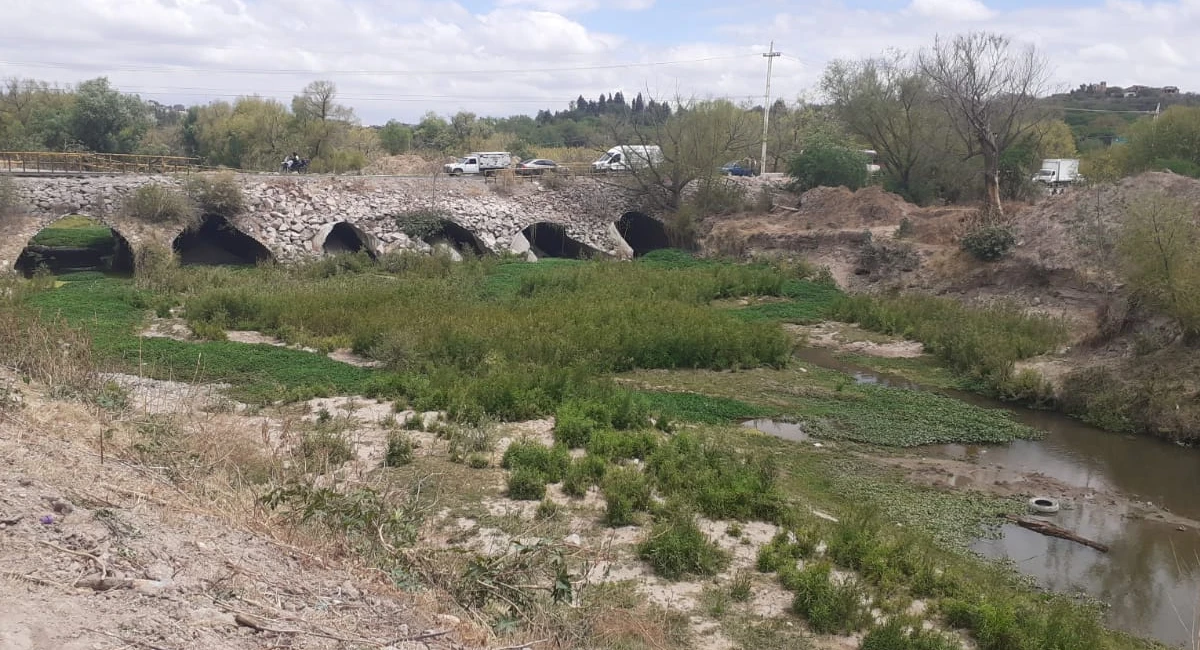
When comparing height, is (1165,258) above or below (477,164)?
below

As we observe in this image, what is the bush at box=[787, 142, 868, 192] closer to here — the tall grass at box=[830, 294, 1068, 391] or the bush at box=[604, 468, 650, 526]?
the tall grass at box=[830, 294, 1068, 391]

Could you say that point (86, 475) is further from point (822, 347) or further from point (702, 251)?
→ point (702, 251)

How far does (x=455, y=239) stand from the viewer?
37500 mm

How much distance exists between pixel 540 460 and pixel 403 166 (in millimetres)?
36851

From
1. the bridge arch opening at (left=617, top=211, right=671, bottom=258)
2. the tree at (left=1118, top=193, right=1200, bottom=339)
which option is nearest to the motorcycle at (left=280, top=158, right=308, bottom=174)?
the bridge arch opening at (left=617, top=211, right=671, bottom=258)

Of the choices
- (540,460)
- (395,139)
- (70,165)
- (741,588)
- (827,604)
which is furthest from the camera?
(395,139)

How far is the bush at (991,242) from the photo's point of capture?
85.0 ft

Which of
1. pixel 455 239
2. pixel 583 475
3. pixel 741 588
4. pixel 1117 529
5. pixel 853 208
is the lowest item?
pixel 1117 529

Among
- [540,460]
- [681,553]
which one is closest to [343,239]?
[540,460]

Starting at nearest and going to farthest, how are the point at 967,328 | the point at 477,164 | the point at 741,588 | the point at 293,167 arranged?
the point at 741,588 → the point at 967,328 → the point at 293,167 → the point at 477,164

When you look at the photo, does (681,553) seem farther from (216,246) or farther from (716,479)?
(216,246)

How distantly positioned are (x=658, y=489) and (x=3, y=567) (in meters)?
7.72

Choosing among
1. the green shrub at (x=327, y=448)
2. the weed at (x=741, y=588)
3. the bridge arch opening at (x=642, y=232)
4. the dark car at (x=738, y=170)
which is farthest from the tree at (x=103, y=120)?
the weed at (x=741, y=588)

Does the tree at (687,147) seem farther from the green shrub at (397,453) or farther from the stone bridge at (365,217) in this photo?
the green shrub at (397,453)
